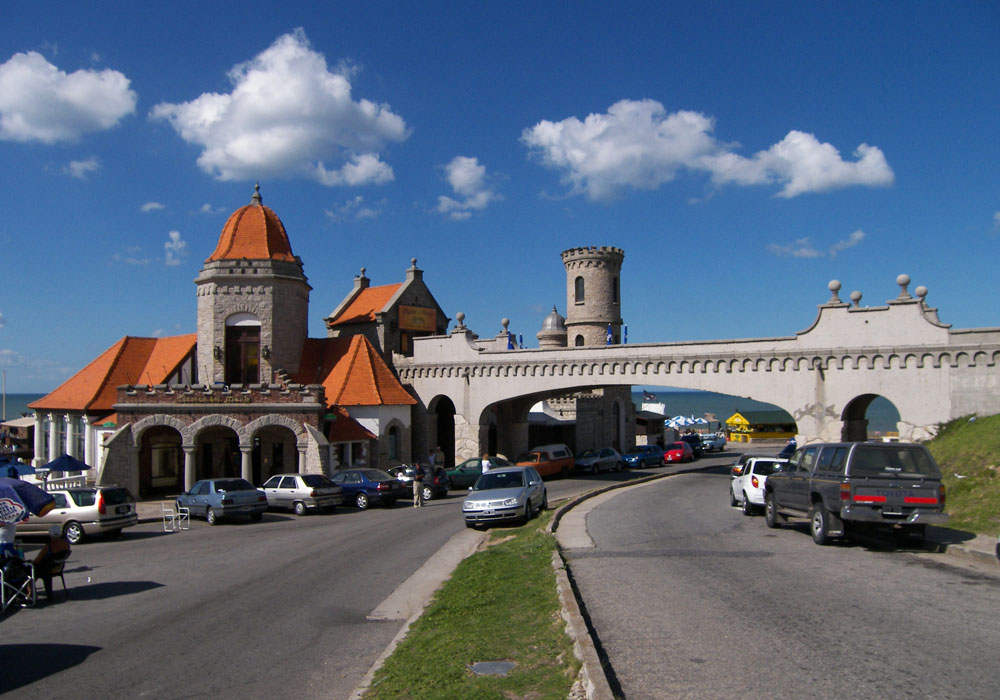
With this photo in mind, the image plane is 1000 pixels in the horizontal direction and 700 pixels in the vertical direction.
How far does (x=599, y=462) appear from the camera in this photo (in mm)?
39062

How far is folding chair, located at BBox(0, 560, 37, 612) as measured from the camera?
1089 cm

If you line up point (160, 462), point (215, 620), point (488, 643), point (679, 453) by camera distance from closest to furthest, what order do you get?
point (488, 643) < point (215, 620) < point (160, 462) < point (679, 453)

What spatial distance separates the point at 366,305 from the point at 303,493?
20286 millimetres

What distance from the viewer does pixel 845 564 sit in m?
11.8

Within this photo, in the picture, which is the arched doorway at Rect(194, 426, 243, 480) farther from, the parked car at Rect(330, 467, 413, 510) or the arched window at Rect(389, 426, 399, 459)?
the parked car at Rect(330, 467, 413, 510)

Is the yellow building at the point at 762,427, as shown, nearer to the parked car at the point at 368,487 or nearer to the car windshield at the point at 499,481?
the parked car at the point at 368,487

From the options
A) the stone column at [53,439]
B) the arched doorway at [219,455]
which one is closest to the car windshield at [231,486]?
the arched doorway at [219,455]

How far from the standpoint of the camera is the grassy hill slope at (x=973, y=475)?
14.5m

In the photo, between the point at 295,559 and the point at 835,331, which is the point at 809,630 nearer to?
the point at 295,559

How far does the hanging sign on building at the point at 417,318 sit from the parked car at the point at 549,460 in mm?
10248

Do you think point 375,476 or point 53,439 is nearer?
point 375,476

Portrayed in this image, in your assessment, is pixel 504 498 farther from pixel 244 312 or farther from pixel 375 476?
pixel 244 312

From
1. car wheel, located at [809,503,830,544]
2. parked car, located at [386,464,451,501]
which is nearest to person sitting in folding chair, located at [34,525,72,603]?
car wheel, located at [809,503,830,544]

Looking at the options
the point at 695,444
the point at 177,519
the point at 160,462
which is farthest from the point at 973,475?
the point at 695,444
